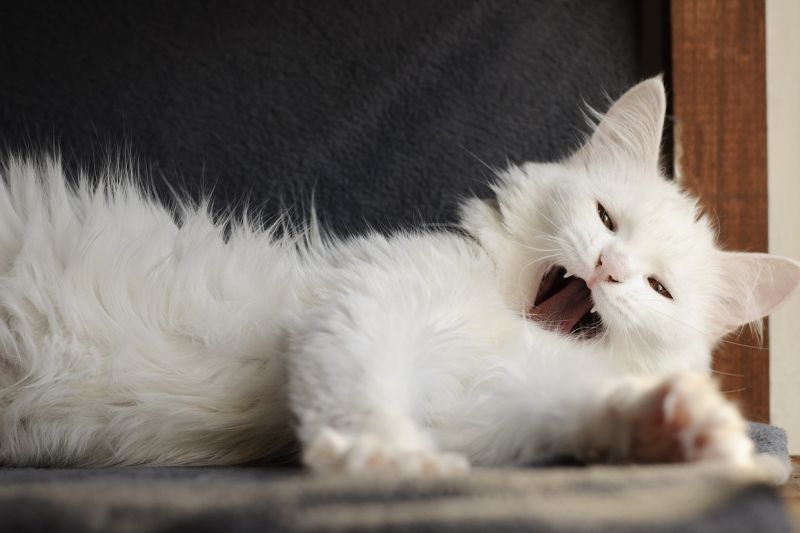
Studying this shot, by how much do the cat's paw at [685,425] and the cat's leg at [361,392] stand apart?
0.69 feet

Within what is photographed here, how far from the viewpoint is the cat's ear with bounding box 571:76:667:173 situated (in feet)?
4.83

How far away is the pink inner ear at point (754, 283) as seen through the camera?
1412 mm

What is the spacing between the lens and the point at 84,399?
44.4 inches

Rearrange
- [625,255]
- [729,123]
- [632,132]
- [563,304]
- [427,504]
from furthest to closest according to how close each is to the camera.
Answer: [729,123]
[632,132]
[563,304]
[625,255]
[427,504]

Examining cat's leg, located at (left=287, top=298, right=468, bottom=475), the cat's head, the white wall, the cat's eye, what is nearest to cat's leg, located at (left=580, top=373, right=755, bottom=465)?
cat's leg, located at (left=287, top=298, right=468, bottom=475)

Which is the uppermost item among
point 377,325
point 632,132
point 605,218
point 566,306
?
point 632,132

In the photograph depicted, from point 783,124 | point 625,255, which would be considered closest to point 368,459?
point 625,255

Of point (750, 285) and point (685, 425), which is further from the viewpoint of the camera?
point (750, 285)

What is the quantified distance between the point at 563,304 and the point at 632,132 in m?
0.44

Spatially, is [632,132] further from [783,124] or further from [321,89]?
[321,89]

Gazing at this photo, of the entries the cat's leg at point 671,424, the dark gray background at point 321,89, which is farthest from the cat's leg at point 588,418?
the dark gray background at point 321,89

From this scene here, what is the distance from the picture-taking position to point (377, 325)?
3.36 feet

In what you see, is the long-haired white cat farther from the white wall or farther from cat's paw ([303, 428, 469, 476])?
the white wall

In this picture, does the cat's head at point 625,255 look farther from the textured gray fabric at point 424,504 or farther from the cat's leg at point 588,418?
the textured gray fabric at point 424,504
